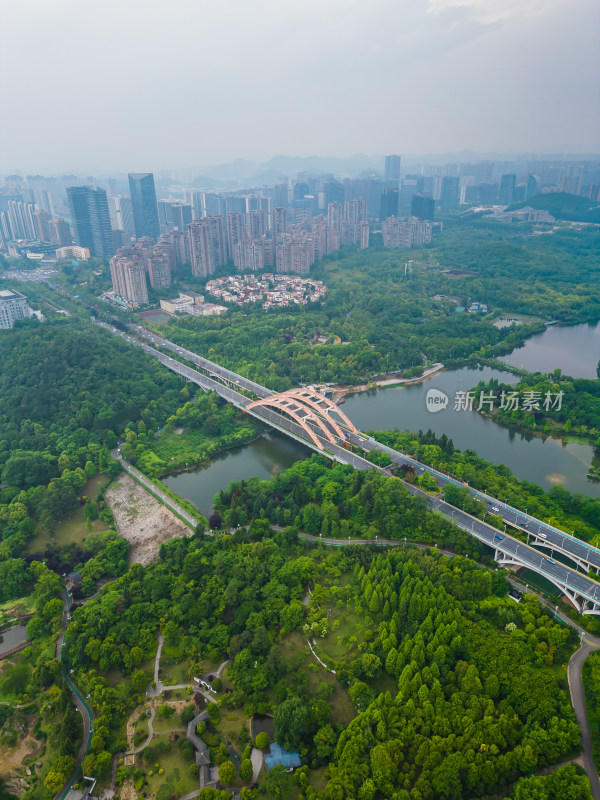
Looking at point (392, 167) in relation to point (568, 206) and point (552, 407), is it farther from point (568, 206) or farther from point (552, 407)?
point (552, 407)

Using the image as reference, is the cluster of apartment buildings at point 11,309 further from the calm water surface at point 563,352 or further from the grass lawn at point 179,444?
the calm water surface at point 563,352

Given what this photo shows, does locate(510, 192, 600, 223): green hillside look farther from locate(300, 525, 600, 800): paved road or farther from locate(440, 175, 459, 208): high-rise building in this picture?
locate(300, 525, 600, 800): paved road

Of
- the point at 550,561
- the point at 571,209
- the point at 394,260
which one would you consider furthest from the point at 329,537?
the point at 571,209

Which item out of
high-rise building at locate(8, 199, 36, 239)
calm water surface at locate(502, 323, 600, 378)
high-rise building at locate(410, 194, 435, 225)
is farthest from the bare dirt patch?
high-rise building at locate(410, 194, 435, 225)

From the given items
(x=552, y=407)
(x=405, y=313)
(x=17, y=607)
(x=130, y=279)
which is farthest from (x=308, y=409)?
(x=130, y=279)

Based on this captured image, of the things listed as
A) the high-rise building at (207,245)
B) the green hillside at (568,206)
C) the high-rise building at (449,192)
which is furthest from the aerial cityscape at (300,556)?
the high-rise building at (449,192)

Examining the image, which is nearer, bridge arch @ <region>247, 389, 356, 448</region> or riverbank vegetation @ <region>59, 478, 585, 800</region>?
riverbank vegetation @ <region>59, 478, 585, 800</region>

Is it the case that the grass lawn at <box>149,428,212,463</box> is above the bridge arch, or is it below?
below

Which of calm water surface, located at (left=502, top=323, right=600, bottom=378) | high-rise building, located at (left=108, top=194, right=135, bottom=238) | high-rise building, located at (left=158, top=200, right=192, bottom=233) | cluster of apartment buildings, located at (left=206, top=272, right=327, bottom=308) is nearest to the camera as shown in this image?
calm water surface, located at (left=502, top=323, right=600, bottom=378)
